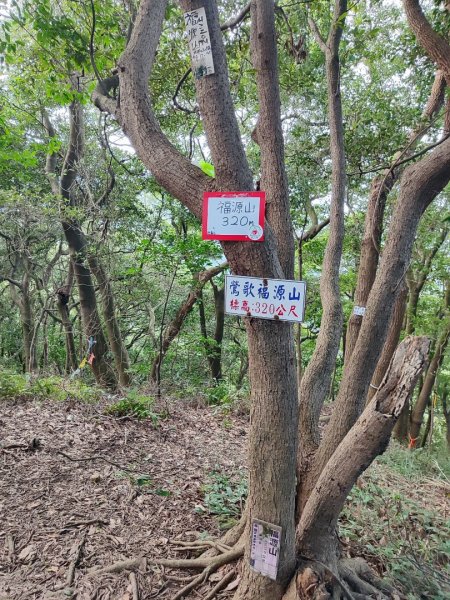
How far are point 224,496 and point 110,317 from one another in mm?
5130

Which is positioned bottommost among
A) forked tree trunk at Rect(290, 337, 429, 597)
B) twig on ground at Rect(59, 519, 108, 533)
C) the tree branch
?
twig on ground at Rect(59, 519, 108, 533)

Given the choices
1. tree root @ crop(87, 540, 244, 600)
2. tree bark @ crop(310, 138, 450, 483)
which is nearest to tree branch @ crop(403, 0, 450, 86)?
tree bark @ crop(310, 138, 450, 483)

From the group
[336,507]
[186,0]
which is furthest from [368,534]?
[186,0]

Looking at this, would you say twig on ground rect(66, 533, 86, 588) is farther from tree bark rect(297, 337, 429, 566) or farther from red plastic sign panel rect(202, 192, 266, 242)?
red plastic sign panel rect(202, 192, 266, 242)

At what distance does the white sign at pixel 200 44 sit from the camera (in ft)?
5.49

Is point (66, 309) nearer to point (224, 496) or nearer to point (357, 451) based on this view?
point (224, 496)

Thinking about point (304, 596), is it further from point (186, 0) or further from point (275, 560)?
point (186, 0)

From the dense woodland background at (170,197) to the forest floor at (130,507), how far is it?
28 cm

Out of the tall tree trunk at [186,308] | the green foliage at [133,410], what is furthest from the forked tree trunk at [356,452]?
the tall tree trunk at [186,308]

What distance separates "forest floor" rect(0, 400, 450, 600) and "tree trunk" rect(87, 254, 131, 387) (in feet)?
9.86

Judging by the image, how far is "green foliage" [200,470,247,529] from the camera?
2.97m

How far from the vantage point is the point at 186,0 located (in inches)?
67.1

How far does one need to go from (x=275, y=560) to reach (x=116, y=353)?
254 inches

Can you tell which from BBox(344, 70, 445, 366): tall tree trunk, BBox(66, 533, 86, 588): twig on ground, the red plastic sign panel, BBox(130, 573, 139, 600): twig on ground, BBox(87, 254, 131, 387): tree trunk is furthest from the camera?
BBox(87, 254, 131, 387): tree trunk
